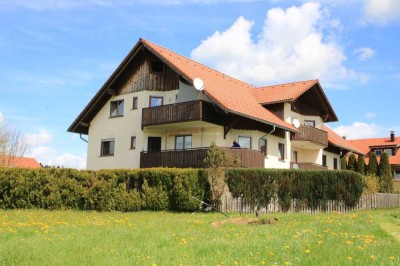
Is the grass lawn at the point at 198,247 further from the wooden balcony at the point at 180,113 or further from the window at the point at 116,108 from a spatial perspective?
the window at the point at 116,108

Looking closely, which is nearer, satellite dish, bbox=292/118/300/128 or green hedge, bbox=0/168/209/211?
green hedge, bbox=0/168/209/211

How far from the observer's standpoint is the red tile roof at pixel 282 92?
105ft

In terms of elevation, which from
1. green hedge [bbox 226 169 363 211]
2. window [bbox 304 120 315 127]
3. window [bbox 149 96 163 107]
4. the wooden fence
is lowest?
the wooden fence

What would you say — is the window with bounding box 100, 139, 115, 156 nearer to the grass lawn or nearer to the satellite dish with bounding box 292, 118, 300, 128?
the satellite dish with bounding box 292, 118, 300, 128

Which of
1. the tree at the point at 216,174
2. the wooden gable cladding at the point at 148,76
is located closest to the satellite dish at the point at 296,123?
the wooden gable cladding at the point at 148,76

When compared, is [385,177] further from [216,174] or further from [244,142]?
[216,174]

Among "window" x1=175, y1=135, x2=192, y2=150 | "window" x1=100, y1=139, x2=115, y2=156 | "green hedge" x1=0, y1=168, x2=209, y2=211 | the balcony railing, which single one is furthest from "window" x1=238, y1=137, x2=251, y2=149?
"window" x1=100, y1=139, x2=115, y2=156

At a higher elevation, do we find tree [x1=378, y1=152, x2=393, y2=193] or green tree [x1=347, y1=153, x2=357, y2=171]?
green tree [x1=347, y1=153, x2=357, y2=171]

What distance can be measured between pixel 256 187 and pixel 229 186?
52.7 inches

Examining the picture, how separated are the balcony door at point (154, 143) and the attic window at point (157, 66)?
4.75 metres

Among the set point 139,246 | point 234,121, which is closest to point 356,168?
point 234,121

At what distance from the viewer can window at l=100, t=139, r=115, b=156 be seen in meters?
32.4

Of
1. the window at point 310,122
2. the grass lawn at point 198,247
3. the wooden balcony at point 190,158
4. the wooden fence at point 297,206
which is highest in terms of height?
the window at point 310,122

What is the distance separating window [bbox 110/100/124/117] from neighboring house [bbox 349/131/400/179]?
33285 mm
